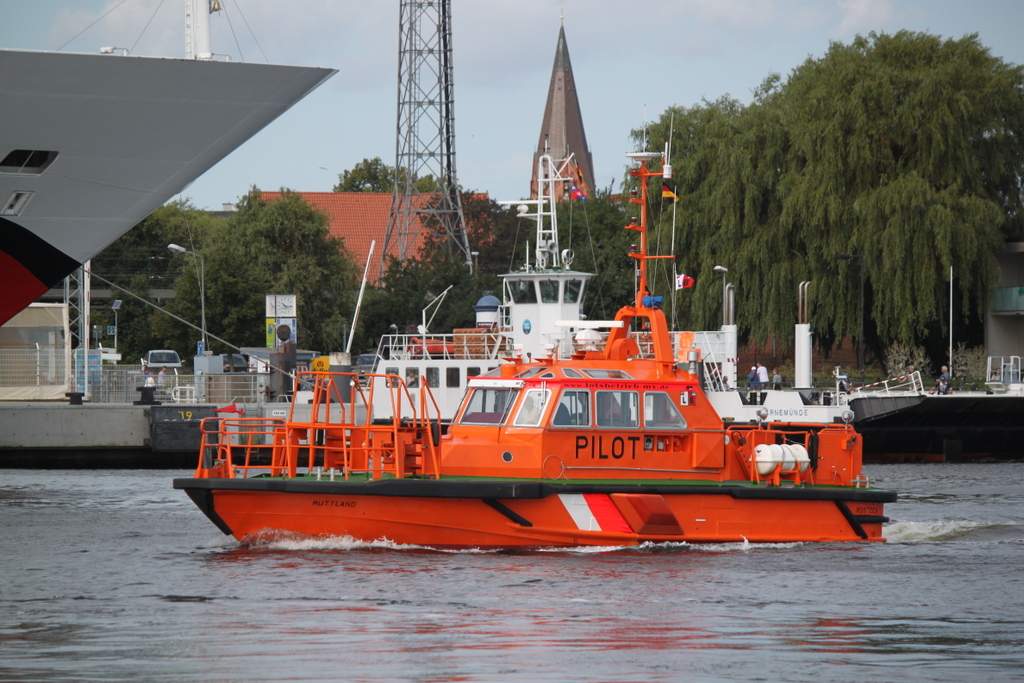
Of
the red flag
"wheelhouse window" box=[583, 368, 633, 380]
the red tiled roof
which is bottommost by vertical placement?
"wheelhouse window" box=[583, 368, 633, 380]

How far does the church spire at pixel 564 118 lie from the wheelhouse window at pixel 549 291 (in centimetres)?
7490

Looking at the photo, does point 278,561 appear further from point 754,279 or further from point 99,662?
point 754,279

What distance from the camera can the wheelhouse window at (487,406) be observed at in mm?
13398

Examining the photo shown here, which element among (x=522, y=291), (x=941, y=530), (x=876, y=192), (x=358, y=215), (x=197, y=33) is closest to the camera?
(x=941, y=530)

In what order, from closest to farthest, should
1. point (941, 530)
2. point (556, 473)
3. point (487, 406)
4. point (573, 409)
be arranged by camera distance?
point (556, 473) → point (573, 409) → point (487, 406) → point (941, 530)

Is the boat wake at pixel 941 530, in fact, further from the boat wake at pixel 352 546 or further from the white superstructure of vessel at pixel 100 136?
the white superstructure of vessel at pixel 100 136

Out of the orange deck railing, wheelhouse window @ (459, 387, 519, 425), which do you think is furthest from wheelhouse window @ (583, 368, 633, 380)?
the orange deck railing

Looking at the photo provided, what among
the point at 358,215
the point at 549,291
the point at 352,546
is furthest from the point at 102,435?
the point at 358,215

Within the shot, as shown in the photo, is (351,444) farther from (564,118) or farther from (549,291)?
(564,118)

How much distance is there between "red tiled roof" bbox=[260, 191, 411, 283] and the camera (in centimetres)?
7444

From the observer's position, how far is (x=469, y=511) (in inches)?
501

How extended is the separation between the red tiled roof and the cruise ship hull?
5506 cm

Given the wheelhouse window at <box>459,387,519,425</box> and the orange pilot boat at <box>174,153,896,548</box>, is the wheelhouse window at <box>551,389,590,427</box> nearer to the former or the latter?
the orange pilot boat at <box>174,153,896,548</box>

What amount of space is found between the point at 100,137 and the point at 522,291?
38.2ft
